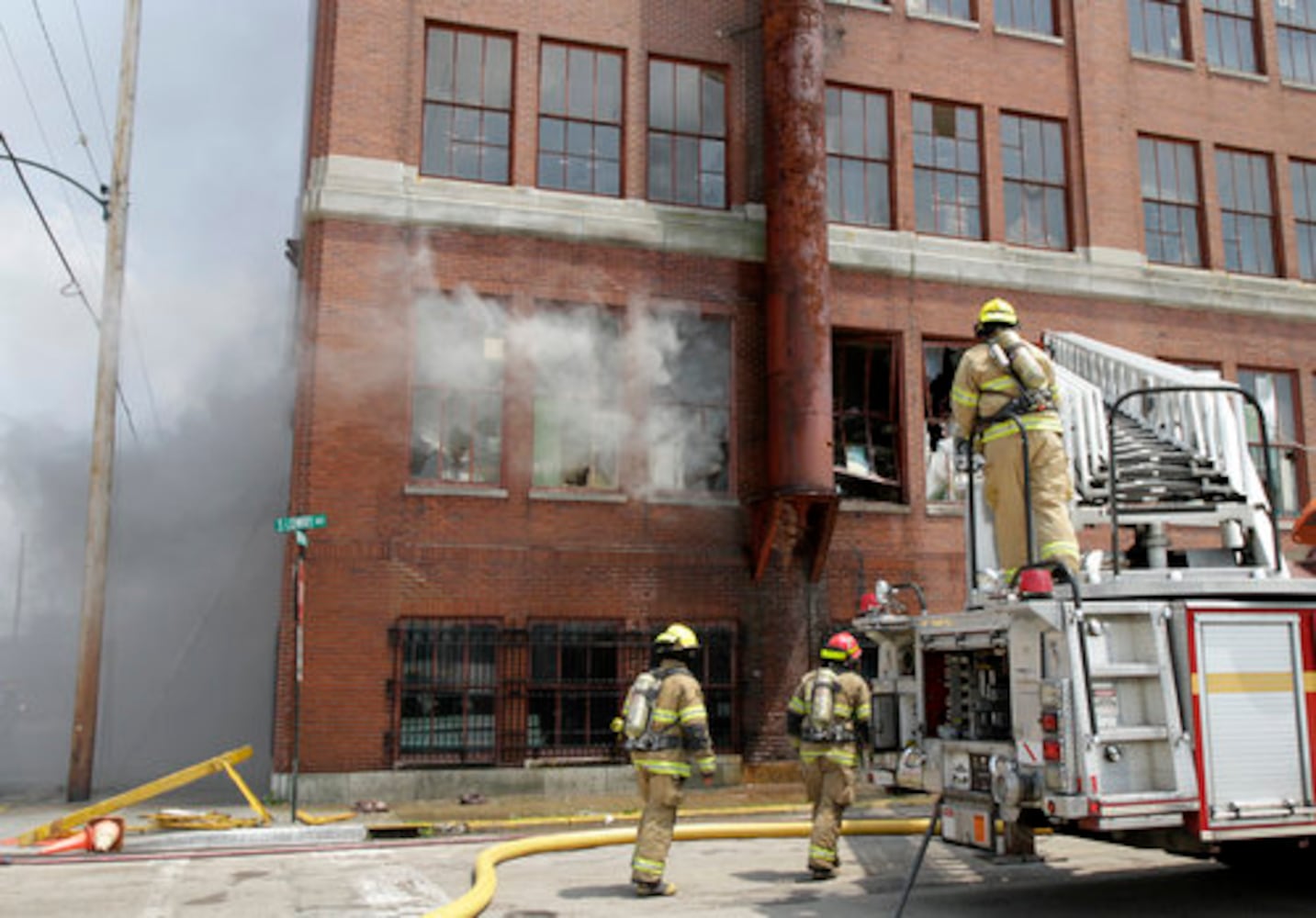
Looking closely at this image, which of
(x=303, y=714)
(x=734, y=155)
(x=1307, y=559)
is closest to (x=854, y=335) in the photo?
(x=734, y=155)

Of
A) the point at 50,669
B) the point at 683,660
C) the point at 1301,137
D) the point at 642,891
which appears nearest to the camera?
the point at 642,891

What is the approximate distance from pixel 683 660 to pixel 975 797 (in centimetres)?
209

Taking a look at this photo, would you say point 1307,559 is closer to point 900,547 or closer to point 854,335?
point 900,547

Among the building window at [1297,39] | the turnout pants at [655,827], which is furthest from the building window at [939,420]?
the turnout pants at [655,827]

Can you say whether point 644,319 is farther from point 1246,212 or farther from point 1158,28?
point 1246,212

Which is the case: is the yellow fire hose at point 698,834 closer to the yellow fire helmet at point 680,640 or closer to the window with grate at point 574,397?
the yellow fire helmet at point 680,640

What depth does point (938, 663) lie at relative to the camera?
704cm

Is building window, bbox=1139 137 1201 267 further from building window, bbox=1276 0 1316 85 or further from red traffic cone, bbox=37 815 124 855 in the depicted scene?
red traffic cone, bbox=37 815 124 855

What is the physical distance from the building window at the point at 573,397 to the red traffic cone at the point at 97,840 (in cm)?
592

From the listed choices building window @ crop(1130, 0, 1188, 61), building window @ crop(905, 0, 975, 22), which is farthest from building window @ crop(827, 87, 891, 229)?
building window @ crop(1130, 0, 1188, 61)

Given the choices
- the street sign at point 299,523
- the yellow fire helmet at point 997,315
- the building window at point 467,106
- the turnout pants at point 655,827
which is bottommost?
the turnout pants at point 655,827

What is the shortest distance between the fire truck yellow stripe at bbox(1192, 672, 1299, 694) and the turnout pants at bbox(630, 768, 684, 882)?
121 inches

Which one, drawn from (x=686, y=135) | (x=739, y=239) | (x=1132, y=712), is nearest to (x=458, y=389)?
(x=739, y=239)

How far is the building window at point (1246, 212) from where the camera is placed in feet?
57.9
